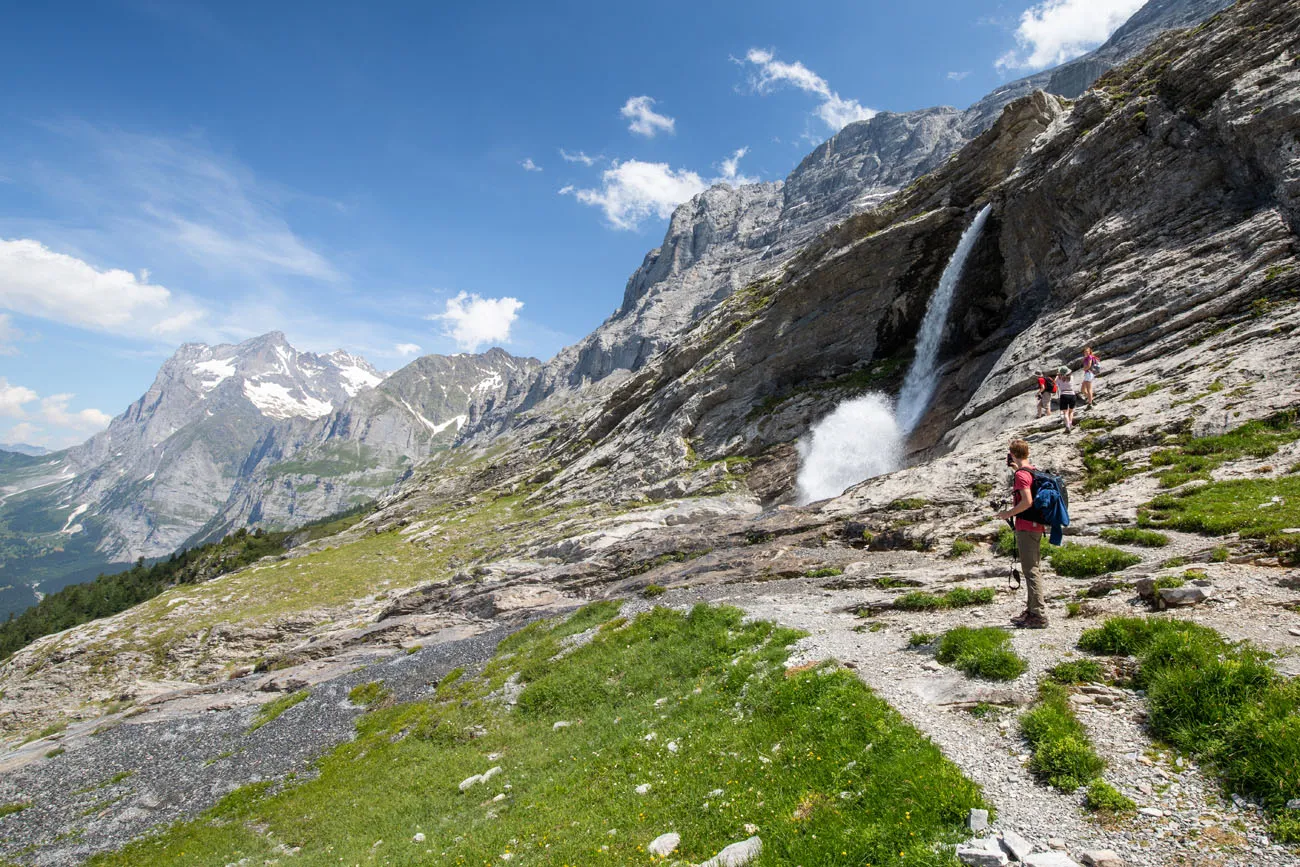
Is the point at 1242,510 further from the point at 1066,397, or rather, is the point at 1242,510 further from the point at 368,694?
the point at 368,694

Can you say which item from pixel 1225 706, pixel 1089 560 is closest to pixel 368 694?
pixel 1089 560

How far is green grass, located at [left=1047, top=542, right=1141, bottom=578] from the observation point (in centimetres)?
1507

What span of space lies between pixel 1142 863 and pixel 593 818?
8187 millimetres

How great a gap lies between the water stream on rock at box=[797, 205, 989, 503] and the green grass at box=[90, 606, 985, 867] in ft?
103

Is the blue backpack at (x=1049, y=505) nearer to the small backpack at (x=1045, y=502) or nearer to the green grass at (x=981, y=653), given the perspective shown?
the small backpack at (x=1045, y=502)

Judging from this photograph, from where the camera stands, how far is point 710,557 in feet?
106

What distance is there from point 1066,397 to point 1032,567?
1889 centimetres

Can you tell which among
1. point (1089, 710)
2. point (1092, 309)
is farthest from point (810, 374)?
point (1089, 710)

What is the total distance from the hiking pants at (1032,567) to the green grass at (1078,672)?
2.47m

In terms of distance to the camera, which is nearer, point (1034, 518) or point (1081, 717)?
point (1081, 717)

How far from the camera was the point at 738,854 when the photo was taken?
801 cm

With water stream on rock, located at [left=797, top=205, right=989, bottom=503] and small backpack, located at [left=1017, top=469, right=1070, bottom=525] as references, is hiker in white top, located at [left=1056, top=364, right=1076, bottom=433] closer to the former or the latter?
water stream on rock, located at [left=797, top=205, right=989, bottom=503]

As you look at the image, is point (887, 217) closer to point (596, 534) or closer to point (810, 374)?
point (810, 374)

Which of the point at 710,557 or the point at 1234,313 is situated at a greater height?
the point at 1234,313
